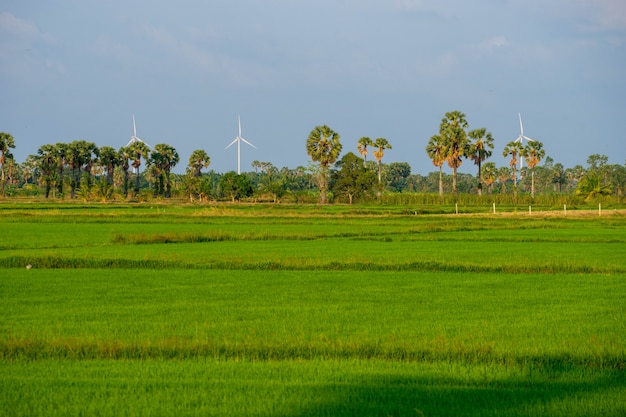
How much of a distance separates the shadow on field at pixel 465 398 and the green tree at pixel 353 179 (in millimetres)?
84333

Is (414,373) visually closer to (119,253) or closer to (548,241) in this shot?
(119,253)

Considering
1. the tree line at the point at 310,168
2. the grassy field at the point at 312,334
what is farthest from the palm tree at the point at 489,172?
the grassy field at the point at 312,334

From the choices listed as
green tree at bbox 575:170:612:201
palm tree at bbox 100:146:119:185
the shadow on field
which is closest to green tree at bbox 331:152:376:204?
green tree at bbox 575:170:612:201

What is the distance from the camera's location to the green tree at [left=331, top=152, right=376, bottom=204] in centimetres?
9294

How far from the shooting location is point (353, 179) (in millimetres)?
93625

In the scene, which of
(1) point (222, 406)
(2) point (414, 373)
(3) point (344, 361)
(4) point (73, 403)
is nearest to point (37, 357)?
(4) point (73, 403)

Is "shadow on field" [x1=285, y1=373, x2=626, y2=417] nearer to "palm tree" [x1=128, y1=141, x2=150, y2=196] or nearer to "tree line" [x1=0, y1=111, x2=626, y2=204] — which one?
"tree line" [x1=0, y1=111, x2=626, y2=204]

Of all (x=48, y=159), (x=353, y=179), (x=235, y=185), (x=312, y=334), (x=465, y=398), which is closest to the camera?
(x=465, y=398)

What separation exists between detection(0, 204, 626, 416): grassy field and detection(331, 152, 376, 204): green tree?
6861 centimetres

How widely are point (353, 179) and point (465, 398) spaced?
8612 centimetres

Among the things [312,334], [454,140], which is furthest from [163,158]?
[312,334]

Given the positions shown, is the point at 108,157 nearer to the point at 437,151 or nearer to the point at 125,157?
the point at 125,157

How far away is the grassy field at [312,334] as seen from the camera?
7766 millimetres

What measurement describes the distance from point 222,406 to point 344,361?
2.51 m
